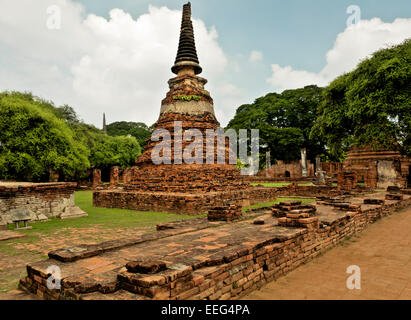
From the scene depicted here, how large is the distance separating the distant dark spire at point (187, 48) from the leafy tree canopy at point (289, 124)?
55.7ft

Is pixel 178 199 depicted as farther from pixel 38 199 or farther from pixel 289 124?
pixel 289 124

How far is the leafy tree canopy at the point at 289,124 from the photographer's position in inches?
1214


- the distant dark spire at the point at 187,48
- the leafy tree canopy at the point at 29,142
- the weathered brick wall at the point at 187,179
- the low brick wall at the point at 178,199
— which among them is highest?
the distant dark spire at the point at 187,48

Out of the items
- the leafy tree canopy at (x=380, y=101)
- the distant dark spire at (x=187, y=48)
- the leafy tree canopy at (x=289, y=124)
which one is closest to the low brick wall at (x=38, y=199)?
the distant dark spire at (x=187, y=48)

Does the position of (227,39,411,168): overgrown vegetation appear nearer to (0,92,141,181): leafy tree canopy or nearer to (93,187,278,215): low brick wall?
(93,187,278,215): low brick wall

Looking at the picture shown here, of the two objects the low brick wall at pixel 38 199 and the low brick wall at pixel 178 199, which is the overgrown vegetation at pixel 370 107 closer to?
the low brick wall at pixel 178 199

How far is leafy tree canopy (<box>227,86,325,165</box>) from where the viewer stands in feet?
101

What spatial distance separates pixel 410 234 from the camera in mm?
6328

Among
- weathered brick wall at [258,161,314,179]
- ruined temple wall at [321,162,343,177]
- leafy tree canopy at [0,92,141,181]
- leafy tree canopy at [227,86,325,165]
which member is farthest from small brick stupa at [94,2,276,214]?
ruined temple wall at [321,162,343,177]

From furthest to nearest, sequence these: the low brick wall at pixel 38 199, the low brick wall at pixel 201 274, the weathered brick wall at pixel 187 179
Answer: the weathered brick wall at pixel 187 179 → the low brick wall at pixel 38 199 → the low brick wall at pixel 201 274

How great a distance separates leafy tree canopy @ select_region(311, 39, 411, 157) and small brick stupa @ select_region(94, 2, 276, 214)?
9713 mm

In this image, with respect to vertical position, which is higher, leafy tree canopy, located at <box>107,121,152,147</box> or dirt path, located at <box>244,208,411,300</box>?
leafy tree canopy, located at <box>107,121,152,147</box>

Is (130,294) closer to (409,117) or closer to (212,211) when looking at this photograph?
(212,211)
